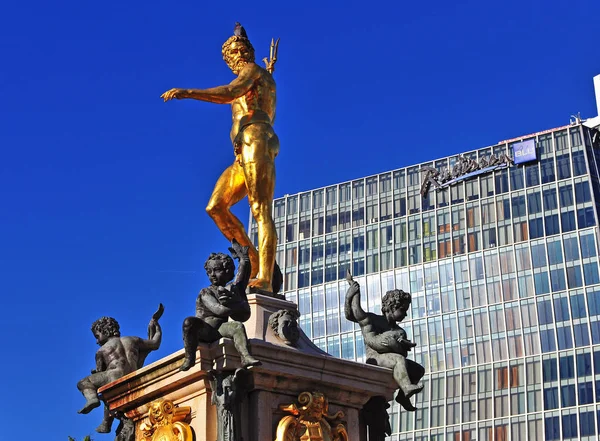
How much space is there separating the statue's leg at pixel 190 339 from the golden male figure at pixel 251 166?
2156 mm

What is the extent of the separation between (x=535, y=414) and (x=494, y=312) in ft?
31.0

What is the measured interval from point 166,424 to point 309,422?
1709 millimetres

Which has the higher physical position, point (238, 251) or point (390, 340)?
point (238, 251)

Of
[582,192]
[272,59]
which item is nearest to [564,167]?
[582,192]

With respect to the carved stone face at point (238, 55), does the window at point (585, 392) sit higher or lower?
higher

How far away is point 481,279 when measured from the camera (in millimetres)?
100062

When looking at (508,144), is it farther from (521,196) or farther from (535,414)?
(535,414)

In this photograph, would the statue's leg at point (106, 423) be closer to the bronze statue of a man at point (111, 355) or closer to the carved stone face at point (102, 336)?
the bronze statue of a man at point (111, 355)

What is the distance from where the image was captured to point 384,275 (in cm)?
10469

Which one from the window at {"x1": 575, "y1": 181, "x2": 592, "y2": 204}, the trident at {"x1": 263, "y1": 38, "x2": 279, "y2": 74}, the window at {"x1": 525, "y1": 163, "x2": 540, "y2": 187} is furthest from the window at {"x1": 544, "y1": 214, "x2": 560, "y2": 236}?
the trident at {"x1": 263, "y1": 38, "x2": 279, "y2": 74}

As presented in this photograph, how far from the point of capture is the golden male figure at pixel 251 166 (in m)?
16.1

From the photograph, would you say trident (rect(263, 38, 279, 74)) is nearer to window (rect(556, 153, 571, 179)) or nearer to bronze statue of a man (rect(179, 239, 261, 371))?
bronze statue of a man (rect(179, 239, 261, 371))

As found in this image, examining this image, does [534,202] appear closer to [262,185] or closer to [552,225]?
[552,225]

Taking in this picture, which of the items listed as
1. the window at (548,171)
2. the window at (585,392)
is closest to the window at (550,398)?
the window at (585,392)
